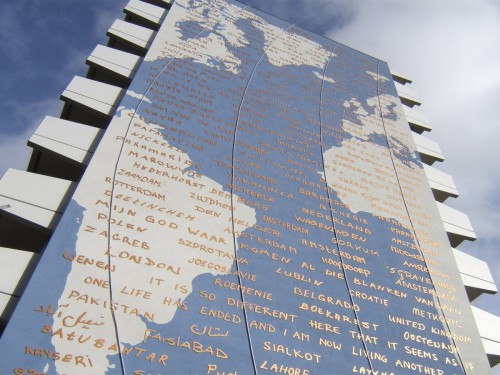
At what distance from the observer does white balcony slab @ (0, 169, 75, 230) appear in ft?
15.0

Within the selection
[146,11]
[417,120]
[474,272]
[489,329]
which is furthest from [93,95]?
[417,120]

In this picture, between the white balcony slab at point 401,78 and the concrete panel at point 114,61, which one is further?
the white balcony slab at point 401,78

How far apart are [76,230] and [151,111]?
2.37m

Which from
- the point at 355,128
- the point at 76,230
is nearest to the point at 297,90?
the point at 355,128

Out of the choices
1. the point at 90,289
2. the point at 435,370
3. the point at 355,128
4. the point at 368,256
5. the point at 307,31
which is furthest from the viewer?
the point at 307,31

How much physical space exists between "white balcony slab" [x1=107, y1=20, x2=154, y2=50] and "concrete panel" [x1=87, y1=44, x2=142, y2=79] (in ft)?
2.07

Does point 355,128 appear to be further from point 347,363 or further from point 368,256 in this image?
point 347,363

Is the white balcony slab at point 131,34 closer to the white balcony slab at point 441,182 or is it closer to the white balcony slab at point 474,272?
the white balcony slab at point 441,182

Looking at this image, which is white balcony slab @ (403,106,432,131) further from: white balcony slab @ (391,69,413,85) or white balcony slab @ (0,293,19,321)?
white balcony slab @ (0,293,19,321)

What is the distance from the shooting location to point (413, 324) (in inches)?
208

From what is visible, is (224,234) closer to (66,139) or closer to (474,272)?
(66,139)

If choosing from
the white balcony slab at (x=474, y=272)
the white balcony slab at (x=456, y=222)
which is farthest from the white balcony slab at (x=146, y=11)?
the white balcony slab at (x=474, y=272)

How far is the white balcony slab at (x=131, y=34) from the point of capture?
7961 mm

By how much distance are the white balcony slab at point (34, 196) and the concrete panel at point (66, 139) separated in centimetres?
56
